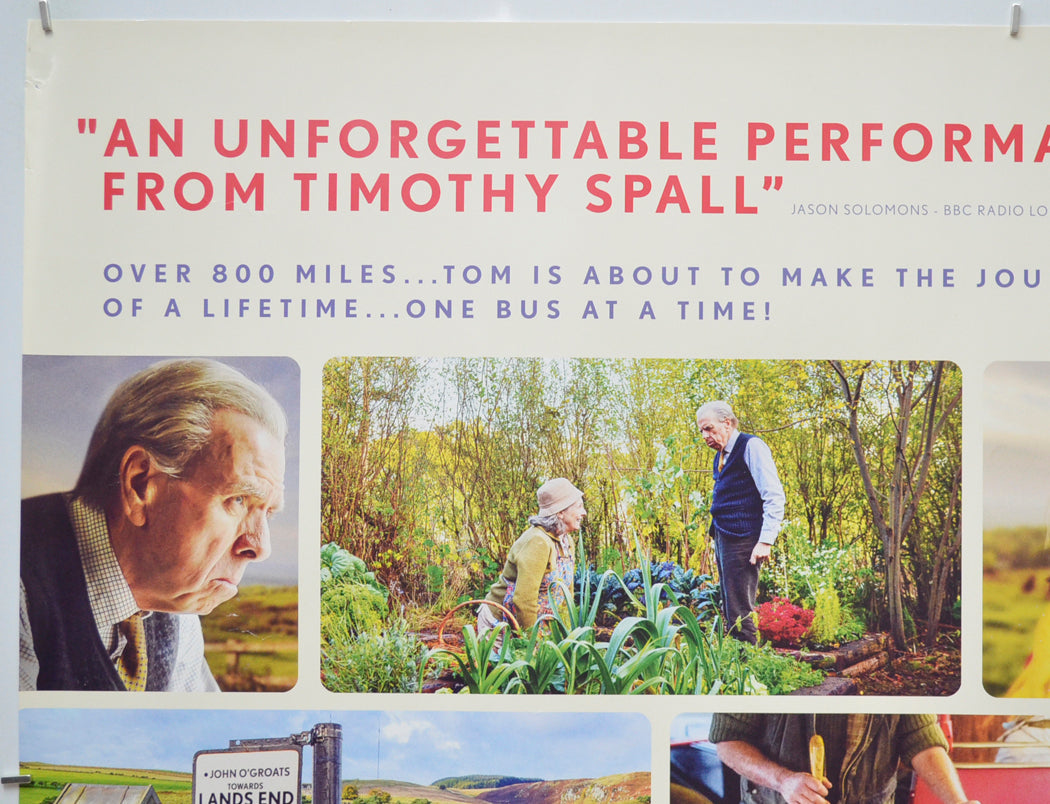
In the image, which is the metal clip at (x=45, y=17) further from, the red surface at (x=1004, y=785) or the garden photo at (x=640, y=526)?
the red surface at (x=1004, y=785)

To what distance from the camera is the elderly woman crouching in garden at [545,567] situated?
2.36 m

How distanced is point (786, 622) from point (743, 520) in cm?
28

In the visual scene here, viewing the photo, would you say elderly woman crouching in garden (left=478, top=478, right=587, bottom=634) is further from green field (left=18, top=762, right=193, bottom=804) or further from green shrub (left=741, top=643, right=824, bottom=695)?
green field (left=18, top=762, right=193, bottom=804)

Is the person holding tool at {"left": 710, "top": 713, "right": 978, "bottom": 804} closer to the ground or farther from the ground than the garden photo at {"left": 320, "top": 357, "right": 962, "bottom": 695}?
closer to the ground

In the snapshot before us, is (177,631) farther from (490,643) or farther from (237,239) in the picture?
(237,239)

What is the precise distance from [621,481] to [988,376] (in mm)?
979

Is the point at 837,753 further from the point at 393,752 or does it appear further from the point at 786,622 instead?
the point at 393,752

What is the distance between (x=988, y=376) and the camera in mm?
2338

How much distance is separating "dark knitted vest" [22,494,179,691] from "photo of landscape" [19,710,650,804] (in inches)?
3.9

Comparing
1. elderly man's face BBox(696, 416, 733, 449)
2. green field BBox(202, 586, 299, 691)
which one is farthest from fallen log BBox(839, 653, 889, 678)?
green field BBox(202, 586, 299, 691)

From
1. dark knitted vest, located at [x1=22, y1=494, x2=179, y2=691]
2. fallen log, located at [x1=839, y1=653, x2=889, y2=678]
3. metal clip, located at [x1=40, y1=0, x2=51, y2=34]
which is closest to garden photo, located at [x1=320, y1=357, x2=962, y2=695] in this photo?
fallen log, located at [x1=839, y1=653, x2=889, y2=678]

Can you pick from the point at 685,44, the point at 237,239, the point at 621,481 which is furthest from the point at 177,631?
the point at 685,44

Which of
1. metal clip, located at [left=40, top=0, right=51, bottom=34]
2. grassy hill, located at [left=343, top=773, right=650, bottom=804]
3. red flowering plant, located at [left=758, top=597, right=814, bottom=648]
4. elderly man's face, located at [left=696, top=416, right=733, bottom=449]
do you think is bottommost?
grassy hill, located at [left=343, top=773, right=650, bottom=804]

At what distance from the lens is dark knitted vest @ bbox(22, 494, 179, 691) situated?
2.37 meters
